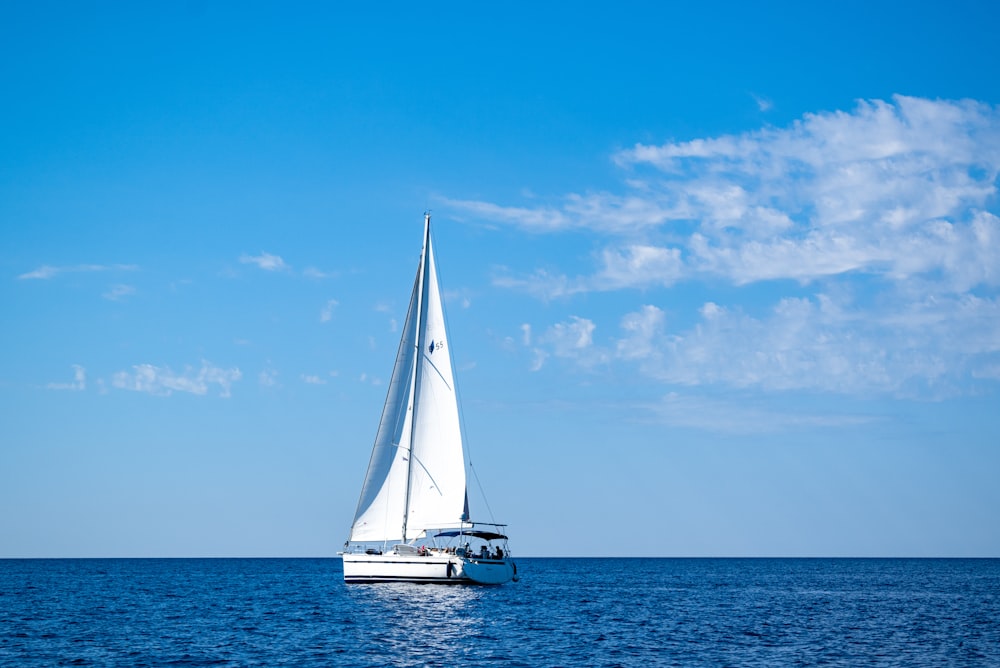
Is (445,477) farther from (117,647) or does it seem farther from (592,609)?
(117,647)

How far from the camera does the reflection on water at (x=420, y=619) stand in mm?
41344

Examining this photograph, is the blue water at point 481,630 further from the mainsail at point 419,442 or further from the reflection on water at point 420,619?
the mainsail at point 419,442

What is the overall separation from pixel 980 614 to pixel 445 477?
36620 millimetres

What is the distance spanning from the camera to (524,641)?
1781 inches

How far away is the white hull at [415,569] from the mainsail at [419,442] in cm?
287

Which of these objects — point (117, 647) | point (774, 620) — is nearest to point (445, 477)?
point (774, 620)

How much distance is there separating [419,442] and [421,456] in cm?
97

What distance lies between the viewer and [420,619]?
52.1m

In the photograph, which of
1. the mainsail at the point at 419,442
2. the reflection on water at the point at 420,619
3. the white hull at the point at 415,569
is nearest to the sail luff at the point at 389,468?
the mainsail at the point at 419,442

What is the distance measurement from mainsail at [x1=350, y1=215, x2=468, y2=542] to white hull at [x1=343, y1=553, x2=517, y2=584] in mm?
2867

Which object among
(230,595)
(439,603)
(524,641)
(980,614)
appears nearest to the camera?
(524,641)

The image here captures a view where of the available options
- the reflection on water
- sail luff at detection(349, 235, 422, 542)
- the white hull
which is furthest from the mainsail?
the reflection on water

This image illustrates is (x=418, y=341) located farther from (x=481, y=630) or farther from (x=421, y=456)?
(x=481, y=630)

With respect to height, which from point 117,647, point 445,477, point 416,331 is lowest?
point 117,647
